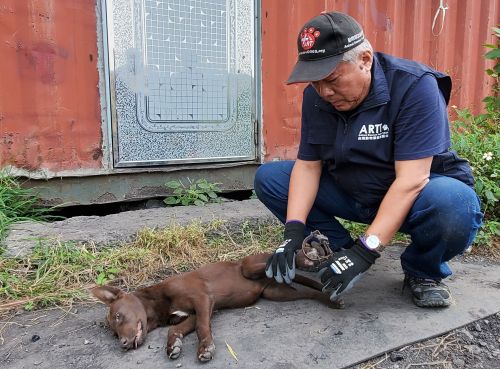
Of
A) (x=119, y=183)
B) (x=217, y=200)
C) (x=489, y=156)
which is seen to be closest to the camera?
(x=489, y=156)

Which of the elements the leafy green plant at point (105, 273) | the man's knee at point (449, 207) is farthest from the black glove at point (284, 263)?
the leafy green plant at point (105, 273)

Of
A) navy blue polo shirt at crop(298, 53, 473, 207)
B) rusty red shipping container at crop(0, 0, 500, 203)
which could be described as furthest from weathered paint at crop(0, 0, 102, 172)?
navy blue polo shirt at crop(298, 53, 473, 207)

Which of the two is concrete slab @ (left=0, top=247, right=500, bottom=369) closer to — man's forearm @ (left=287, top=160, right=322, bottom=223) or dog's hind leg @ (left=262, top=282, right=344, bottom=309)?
dog's hind leg @ (left=262, top=282, right=344, bottom=309)

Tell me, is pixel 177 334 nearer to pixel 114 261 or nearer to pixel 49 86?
pixel 114 261

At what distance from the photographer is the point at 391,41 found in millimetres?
5430

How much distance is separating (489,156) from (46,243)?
320cm

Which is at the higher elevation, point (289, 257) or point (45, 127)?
point (45, 127)

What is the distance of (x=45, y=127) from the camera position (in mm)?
3650

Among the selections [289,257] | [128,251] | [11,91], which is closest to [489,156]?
[289,257]

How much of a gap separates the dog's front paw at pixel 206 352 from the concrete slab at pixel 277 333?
2 cm

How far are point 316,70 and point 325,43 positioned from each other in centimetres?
12

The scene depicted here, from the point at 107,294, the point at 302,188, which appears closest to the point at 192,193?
the point at 302,188

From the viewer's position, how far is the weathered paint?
3.50 metres

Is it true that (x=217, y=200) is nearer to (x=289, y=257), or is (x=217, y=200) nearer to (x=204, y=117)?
(x=204, y=117)
